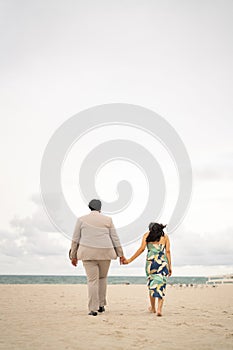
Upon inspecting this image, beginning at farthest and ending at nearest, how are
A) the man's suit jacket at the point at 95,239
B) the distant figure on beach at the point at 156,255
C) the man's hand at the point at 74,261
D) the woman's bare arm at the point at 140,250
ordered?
the woman's bare arm at the point at 140,250, the man's hand at the point at 74,261, the distant figure on beach at the point at 156,255, the man's suit jacket at the point at 95,239

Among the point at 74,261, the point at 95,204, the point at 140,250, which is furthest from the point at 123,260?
the point at 95,204

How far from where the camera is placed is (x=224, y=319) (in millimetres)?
7559

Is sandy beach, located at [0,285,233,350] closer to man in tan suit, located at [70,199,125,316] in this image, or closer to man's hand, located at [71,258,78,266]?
man in tan suit, located at [70,199,125,316]

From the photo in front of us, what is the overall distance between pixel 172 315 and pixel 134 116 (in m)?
13.9

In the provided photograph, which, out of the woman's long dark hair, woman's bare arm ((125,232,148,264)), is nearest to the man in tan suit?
woman's bare arm ((125,232,148,264))

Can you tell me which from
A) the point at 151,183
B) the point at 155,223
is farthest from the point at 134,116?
the point at 155,223

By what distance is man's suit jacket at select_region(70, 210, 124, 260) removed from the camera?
7.87 m

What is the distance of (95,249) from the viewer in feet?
25.8

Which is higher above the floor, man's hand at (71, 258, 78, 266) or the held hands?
the held hands

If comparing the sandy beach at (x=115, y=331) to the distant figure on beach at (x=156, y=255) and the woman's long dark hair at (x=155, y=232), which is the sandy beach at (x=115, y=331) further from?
the woman's long dark hair at (x=155, y=232)

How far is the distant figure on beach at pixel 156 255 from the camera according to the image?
26.1ft

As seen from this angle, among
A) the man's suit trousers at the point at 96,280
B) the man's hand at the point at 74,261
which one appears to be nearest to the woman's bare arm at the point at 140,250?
the man's suit trousers at the point at 96,280

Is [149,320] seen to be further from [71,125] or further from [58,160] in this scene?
[71,125]

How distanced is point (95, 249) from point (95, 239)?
0.71ft
